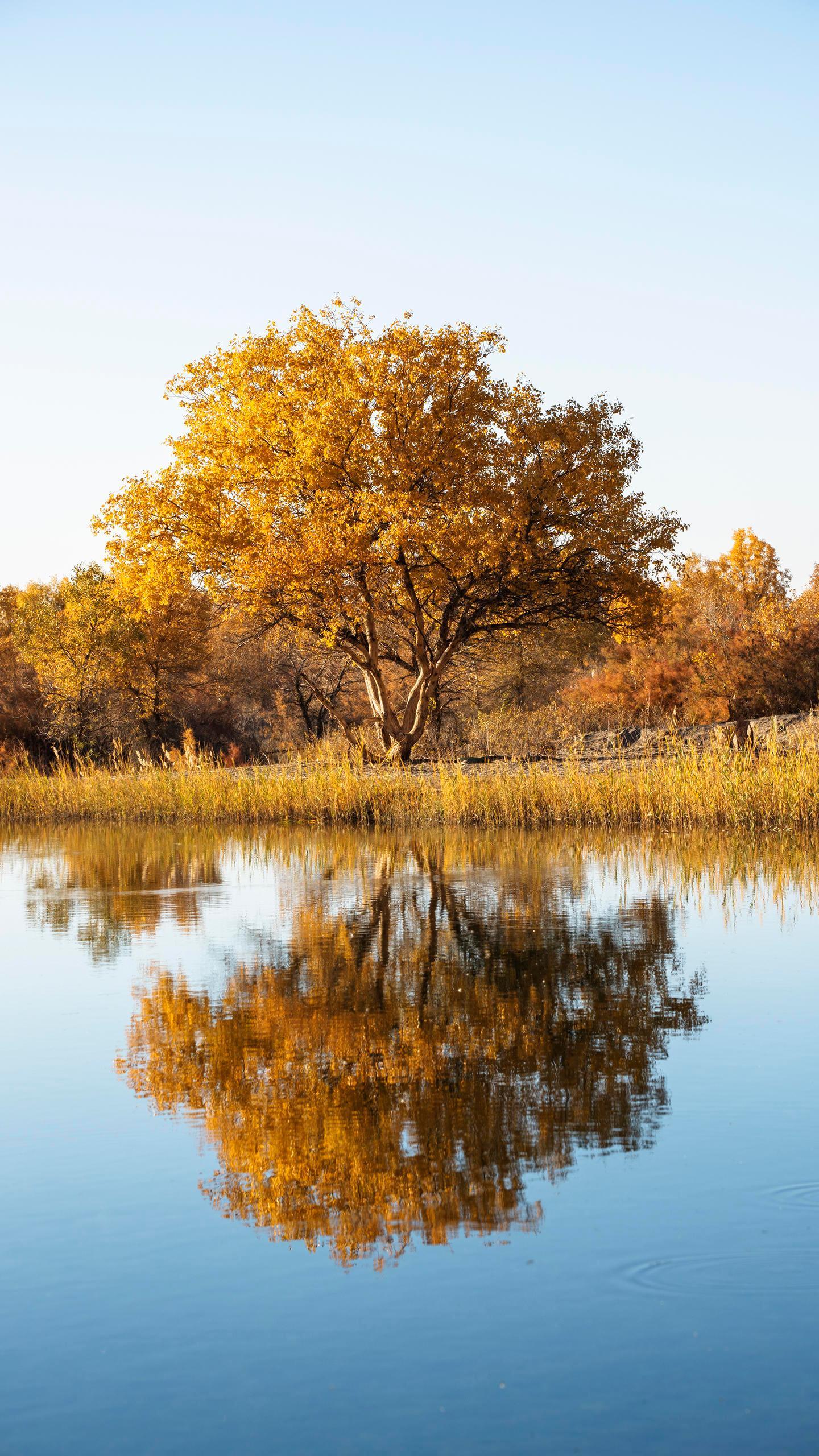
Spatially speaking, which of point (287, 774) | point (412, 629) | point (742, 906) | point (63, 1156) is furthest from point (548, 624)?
point (63, 1156)

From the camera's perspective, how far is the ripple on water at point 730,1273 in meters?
3.55

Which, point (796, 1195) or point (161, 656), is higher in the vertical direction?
point (161, 656)

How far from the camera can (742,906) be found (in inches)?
412

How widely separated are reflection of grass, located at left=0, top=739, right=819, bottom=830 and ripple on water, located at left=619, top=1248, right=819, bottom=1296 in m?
12.6

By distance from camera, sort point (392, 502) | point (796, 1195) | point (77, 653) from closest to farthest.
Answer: point (796, 1195)
point (392, 502)
point (77, 653)

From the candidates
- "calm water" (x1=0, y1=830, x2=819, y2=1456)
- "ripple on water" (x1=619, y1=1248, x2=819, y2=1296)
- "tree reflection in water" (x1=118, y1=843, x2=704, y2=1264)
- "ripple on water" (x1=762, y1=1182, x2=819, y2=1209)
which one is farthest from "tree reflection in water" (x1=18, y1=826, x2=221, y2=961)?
"ripple on water" (x1=619, y1=1248, x2=819, y2=1296)

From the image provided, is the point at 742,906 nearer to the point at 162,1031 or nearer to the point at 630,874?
the point at 630,874

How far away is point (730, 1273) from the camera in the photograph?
143 inches

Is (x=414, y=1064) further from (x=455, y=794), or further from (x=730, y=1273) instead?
(x=455, y=794)

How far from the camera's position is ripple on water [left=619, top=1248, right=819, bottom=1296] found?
11.7 ft

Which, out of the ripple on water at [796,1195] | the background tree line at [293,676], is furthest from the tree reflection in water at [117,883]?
the background tree line at [293,676]

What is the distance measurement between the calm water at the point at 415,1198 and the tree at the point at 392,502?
58.5 ft

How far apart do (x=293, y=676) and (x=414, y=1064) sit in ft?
132

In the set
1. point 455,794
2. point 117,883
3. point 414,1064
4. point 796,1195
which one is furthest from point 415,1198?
point 455,794
